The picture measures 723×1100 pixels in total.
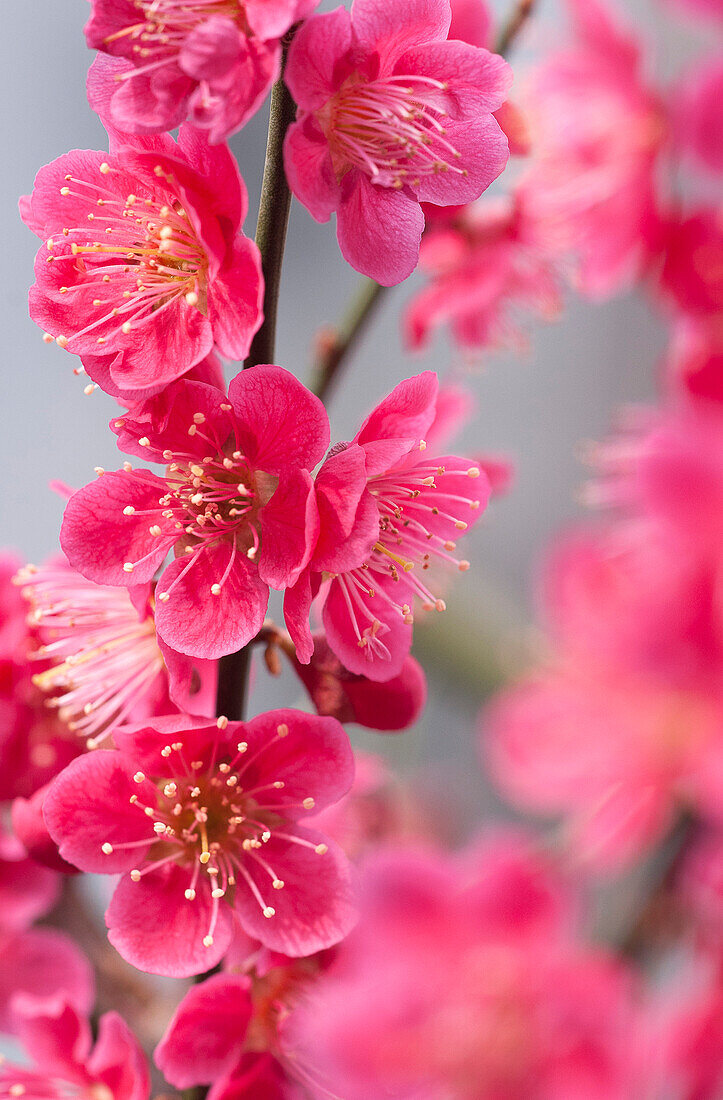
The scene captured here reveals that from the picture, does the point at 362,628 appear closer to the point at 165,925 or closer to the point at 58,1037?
the point at 165,925

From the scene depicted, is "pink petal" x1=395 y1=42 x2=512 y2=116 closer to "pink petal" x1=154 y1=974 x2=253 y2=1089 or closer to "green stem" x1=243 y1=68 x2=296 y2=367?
"green stem" x1=243 y1=68 x2=296 y2=367

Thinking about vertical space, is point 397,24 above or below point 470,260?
above

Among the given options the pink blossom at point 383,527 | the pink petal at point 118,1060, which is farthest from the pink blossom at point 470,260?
the pink petal at point 118,1060

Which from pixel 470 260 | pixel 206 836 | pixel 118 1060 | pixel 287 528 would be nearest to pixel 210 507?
pixel 287 528

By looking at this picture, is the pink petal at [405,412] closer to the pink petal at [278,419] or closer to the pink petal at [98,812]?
the pink petal at [278,419]

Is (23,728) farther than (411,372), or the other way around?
(411,372)

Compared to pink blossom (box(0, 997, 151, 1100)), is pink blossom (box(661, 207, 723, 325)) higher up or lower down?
higher up

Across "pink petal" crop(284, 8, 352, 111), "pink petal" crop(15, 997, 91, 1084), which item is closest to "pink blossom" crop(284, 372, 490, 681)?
"pink petal" crop(284, 8, 352, 111)
